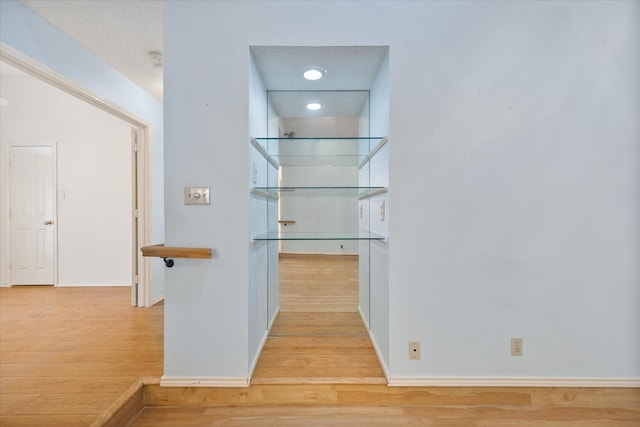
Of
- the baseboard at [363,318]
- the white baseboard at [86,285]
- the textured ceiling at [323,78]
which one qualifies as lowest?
the white baseboard at [86,285]

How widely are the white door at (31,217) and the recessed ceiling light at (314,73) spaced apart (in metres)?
3.92

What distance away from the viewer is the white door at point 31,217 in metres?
3.70

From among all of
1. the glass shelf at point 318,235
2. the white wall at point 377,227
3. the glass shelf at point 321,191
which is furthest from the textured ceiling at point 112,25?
the glass shelf at point 318,235

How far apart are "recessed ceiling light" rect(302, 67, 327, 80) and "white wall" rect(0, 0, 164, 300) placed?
73.4 inches

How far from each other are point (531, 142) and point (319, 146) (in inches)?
A: 53.6

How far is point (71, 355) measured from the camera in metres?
1.96

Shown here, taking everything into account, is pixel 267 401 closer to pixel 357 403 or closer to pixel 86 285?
pixel 357 403

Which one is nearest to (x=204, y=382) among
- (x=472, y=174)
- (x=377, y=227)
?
(x=377, y=227)

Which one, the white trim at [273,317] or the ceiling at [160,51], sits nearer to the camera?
the ceiling at [160,51]

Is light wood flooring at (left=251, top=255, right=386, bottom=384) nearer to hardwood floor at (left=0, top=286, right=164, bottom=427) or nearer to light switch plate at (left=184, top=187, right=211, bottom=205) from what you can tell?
hardwood floor at (left=0, top=286, right=164, bottom=427)

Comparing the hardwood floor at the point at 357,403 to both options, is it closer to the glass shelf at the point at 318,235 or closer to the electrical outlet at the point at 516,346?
the electrical outlet at the point at 516,346

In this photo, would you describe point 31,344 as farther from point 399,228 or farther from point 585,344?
point 585,344

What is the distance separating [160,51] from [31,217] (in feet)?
10.6

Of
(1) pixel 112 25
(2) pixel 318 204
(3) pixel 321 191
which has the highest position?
(1) pixel 112 25
